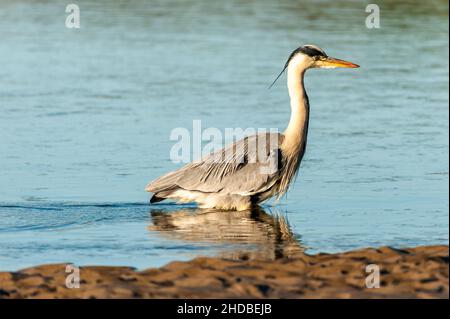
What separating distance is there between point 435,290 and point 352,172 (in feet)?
18.4

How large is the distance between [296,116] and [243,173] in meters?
0.90

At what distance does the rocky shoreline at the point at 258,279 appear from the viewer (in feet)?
22.4

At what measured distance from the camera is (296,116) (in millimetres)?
11219

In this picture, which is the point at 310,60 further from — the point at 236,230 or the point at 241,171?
the point at 236,230

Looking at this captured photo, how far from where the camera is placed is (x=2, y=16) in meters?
25.6

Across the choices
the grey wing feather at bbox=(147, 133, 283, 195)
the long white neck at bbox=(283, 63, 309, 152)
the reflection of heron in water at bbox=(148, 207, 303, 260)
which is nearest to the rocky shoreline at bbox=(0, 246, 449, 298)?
the reflection of heron in water at bbox=(148, 207, 303, 260)

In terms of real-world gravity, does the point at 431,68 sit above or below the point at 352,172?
above

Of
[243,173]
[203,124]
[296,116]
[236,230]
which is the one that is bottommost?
[236,230]

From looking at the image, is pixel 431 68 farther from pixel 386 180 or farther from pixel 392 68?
pixel 386 180

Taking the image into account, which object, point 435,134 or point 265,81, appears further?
point 265,81

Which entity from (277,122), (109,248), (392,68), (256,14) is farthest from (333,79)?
(109,248)

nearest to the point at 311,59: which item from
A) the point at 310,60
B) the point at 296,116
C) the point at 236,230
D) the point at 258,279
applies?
the point at 310,60

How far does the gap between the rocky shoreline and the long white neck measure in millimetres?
3337

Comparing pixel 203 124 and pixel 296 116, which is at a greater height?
pixel 296 116
